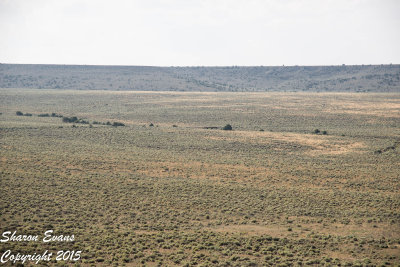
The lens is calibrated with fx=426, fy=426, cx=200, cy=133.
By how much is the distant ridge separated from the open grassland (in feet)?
303

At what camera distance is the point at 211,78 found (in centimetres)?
18688

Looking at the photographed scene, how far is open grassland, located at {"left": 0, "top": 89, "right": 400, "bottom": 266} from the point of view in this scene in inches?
701

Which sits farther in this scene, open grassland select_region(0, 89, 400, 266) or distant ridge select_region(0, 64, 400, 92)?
distant ridge select_region(0, 64, 400, 92)

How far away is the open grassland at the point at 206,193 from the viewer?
17797 mm

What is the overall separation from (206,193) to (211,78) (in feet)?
532

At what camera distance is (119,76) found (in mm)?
164500

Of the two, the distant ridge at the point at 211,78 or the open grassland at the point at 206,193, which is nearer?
the open grassland at the point at 206,193

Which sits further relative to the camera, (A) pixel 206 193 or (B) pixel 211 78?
(B) pixel 211 78

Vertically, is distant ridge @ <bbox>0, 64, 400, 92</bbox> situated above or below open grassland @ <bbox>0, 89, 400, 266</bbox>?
above

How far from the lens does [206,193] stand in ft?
88.8

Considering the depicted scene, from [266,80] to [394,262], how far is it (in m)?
168

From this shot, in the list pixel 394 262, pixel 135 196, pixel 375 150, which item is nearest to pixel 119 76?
pixel 375 150

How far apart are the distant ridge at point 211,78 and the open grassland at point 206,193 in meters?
92.5

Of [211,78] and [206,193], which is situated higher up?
[211,78]
